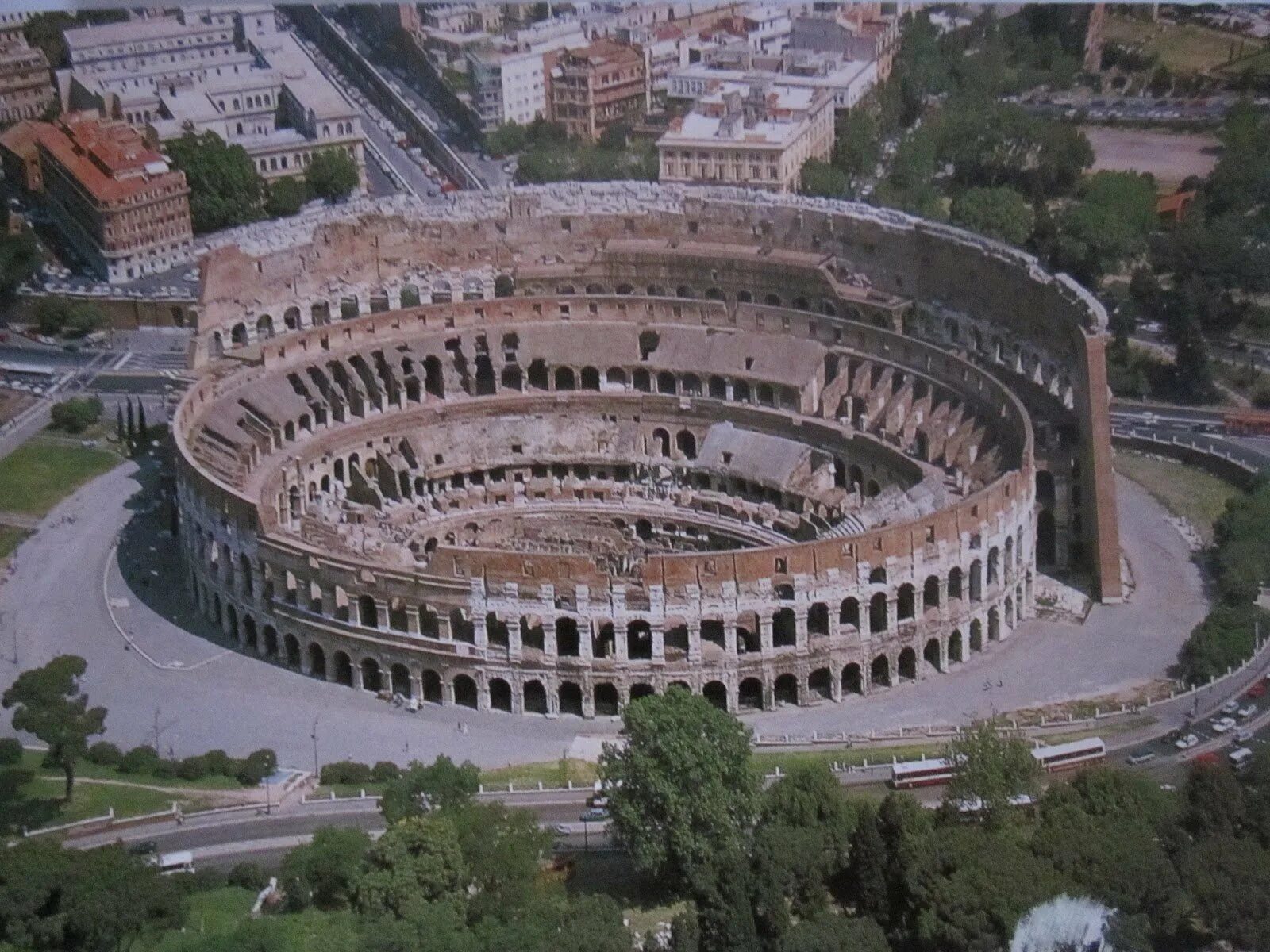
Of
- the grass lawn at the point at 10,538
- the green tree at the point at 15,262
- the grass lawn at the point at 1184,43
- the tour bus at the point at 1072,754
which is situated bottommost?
the grass lawn at the point at 10,538

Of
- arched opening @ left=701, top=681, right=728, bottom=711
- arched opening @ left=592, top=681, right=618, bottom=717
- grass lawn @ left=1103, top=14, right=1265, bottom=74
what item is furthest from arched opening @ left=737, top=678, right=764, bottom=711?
grass lawn @ left=1103, top=14, right=1265, bottom=74

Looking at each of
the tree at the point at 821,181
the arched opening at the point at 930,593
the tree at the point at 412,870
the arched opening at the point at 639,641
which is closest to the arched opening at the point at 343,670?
the arched opening at the point at 639,641

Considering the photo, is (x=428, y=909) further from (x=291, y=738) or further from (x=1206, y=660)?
(x=1206, y=660)

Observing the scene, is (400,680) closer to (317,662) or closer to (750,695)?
(317,662)

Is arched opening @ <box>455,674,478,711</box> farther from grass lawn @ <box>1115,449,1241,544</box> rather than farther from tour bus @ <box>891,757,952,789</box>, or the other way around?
grass lawn @ <box>1115,449,1241,544</box>

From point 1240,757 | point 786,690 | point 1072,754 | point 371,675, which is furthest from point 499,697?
point 1240,757

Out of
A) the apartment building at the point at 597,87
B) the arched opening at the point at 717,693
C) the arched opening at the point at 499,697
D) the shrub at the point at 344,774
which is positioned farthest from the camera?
the apartment building at the point at 597,87

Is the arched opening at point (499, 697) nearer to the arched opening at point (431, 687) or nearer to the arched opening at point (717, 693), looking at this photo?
the arched opening at point (431, 687)

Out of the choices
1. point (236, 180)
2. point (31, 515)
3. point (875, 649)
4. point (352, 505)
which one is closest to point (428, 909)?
point (875, 649)
